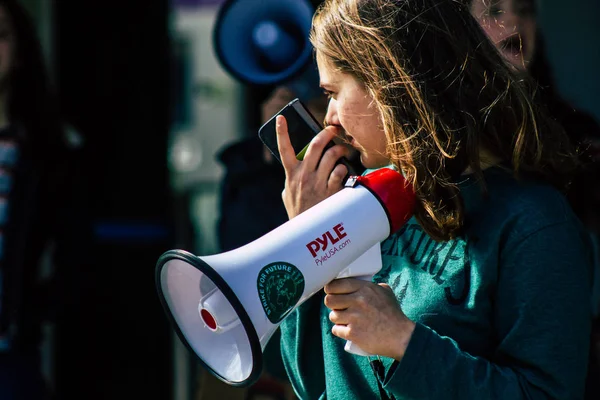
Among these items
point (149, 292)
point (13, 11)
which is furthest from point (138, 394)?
point (13, 11)

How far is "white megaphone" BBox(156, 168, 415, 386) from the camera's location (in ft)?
4.21

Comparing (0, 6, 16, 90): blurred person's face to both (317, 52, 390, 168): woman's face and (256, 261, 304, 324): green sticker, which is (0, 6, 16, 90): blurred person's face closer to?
(317, 52, 390, 168): woman's face

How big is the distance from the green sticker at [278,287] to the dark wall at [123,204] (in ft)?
7.56

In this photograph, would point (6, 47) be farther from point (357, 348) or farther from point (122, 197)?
point (357, 348)

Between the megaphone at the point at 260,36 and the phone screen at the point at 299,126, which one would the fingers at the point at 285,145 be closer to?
the phone screen at the point at 299,126

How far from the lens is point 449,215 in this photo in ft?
4.68

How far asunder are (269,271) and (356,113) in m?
0.37

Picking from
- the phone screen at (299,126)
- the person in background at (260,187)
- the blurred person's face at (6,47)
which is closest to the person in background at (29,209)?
the blurred person's face at (6,47)

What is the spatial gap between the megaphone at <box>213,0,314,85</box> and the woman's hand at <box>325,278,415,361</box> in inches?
42.4

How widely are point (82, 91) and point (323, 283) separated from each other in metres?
2.52

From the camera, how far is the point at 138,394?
11.7ft

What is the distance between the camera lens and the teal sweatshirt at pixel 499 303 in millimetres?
1321

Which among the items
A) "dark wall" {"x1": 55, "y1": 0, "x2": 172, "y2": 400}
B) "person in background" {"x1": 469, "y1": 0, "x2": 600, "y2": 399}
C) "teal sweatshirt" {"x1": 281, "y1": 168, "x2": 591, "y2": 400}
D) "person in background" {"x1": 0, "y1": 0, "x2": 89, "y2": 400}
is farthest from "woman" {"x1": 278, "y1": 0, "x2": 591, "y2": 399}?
"dark wall" {"x1": 55, "y1": 0, "x2": 172, "y2": 400}

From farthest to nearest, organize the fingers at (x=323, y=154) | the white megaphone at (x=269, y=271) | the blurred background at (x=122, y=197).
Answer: the blurred background at (x=122, y=197), the fingers at (x=323, y=154), the white megaphone at (x=269, y=271)
